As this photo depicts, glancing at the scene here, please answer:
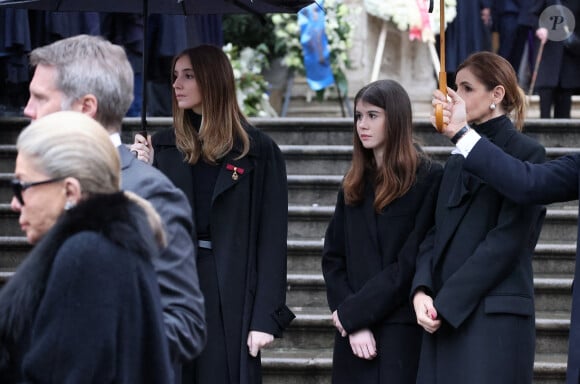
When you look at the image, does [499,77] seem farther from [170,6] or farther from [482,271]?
[170,6]

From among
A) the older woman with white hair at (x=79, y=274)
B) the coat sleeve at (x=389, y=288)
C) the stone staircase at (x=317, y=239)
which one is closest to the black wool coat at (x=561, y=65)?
the stone staircase at (x=317, y=239)

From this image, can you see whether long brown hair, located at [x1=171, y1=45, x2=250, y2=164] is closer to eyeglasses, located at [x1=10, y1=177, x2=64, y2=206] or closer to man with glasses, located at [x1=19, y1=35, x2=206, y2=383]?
man with glasses, located at [x1=19, y1=35, x2=206, y2=383]

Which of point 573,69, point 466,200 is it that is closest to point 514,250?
point 466,200

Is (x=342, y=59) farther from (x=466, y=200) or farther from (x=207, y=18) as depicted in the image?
(x=466, y=200)

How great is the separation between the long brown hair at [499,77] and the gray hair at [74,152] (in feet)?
7.88

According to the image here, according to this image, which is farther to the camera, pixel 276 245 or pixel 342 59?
pixel 342 59

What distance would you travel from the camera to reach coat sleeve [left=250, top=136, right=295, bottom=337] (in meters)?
4.93

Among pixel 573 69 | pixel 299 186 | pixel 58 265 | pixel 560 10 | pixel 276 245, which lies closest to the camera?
pixel 58 265

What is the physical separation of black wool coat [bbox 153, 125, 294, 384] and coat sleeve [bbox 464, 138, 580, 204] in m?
0.93

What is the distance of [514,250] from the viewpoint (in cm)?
467

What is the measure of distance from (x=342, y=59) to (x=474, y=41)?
1.26 metres

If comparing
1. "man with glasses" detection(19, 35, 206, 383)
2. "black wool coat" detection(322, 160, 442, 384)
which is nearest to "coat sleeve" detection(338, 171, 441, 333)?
"black wool coat" detection(322, 160, 442, 384)

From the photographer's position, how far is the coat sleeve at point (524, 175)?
170 inches

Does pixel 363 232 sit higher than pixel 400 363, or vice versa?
pixel 363 232
